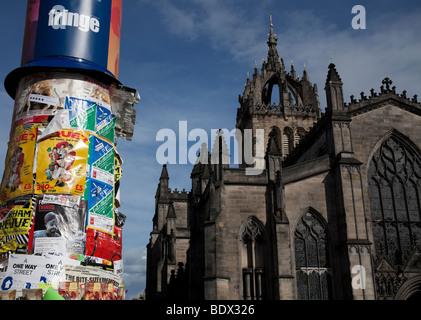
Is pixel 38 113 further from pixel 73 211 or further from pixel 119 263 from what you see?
pixel 119 263

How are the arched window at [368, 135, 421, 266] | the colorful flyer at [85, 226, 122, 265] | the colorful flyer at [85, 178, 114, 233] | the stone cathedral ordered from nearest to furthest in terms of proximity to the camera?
the colorful flyer at [85, 226, 122, 265]
the colorful flyer at [85, 178, 114, 233]
the stone cathedral
the arched window at [368, 135, 421, 266]

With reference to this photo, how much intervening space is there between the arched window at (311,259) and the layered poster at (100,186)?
13793mm

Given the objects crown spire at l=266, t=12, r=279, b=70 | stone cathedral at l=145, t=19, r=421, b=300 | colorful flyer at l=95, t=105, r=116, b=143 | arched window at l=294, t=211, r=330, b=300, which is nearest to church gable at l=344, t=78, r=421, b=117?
stone cathedral at l=145, t=19, r=421, b=300

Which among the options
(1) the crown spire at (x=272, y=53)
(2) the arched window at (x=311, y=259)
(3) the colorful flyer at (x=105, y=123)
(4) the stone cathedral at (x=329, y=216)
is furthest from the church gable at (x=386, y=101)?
(1) the crown spire at (x=272, y=53)

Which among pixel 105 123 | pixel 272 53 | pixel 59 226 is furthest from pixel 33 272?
pixel 272 53

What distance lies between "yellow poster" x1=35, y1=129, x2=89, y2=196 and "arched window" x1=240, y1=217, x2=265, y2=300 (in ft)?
42.8

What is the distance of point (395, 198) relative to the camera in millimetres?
25156

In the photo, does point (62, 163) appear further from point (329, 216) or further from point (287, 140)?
point (287, 140)

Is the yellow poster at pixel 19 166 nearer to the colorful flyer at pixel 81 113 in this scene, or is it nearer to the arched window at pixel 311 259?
the colorful flyer at pixel 81 113

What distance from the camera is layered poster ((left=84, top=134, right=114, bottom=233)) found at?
11305 mm

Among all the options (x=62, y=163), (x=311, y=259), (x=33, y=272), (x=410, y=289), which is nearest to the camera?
(x=33, y=272)

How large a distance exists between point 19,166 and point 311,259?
16.2 metres

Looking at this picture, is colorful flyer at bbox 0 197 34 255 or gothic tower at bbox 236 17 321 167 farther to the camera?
gothic tower at bbox 236 17 321 167

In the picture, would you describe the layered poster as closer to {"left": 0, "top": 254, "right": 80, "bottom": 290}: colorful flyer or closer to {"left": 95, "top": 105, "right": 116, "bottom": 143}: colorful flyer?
{"left": 95, "top": 105, "right": 116, "bottom": 143}: colorful flyer
